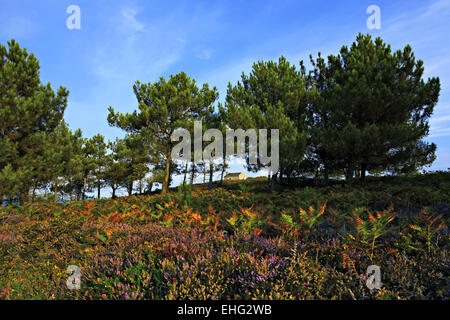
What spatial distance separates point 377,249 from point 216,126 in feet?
54.3

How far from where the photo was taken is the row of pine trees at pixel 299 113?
13039 millimetres

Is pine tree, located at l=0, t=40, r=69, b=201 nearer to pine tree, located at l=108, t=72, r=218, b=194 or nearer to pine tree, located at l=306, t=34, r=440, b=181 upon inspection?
pine tree, located at l=108, t=72, r=218, b=194

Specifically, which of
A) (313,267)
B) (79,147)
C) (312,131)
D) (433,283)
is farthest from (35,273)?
(79,147)

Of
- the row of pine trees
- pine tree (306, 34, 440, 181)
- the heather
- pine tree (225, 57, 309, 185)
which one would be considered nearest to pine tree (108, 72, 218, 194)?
the row of pine trees

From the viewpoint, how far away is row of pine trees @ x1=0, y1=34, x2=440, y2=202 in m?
13.0

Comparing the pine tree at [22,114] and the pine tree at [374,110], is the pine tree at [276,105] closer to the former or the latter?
the pine tree at [374,110]

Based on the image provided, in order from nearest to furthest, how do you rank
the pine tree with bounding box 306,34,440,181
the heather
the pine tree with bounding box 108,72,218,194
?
the heather → the pine tree with bounding box 306,34,440,181 → the pine tree with bounding box 108,72,218,194

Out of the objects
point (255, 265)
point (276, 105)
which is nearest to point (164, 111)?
point (276, 105)

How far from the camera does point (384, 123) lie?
1339 centimetres

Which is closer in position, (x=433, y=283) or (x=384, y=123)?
(x=433, y=283)

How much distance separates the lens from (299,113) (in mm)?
16297
